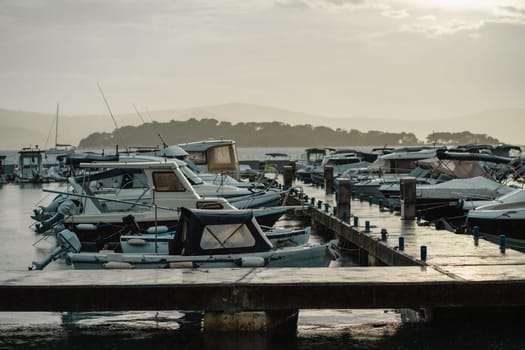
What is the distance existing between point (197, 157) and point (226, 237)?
82.6 feet

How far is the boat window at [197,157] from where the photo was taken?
42.5 metres

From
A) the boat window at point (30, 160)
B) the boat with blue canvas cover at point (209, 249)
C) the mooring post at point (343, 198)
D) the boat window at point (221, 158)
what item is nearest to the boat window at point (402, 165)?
the boat window at point (221, 158)

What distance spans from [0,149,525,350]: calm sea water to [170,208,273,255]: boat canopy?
1361 millimetres

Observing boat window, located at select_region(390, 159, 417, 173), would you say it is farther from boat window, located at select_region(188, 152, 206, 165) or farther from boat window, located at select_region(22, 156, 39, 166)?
boat window, located at select_region(22, 156, 39, 166)

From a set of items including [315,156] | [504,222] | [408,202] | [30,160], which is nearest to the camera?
[504,222]

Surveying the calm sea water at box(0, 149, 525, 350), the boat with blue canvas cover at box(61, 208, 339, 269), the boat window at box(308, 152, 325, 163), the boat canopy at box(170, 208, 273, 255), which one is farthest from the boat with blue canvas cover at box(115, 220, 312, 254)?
the boat window at box(308, 152, 325, 163)

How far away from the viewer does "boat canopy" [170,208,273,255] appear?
57.0 feet

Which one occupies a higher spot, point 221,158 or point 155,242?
point 221,158

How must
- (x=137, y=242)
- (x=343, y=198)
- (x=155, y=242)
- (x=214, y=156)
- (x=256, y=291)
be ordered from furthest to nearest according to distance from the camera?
(x=214, y=156)
(x=343, y=198)
(x=137, y=242)
(x=155, y=242)
(x=256, y=291)

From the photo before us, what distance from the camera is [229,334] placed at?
14211 millimetres

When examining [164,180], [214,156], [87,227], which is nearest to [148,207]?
[164,180]

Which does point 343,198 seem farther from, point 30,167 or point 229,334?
point 30,167

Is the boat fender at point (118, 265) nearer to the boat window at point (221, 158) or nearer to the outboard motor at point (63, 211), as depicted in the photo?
the outboard motor at point (63, 211)

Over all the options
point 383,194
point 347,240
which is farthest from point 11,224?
point 347,240
